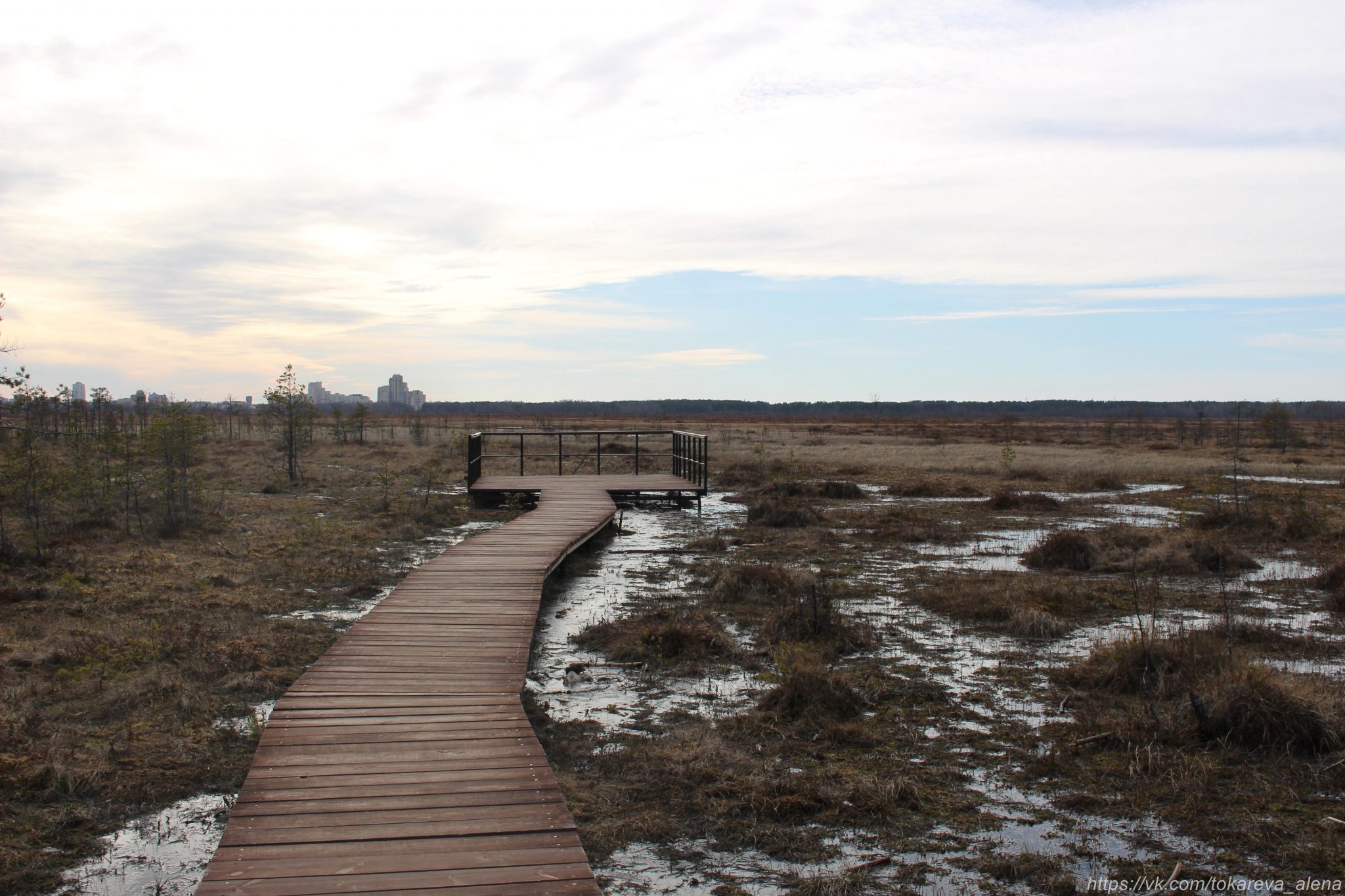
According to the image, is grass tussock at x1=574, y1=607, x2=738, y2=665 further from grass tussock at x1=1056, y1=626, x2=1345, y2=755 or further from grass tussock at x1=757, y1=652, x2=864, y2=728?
grass tussock at x1=1056, y1=626, x2=1345, y2=755

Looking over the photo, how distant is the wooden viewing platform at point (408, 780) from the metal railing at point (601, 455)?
8.72m

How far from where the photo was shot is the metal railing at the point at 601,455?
63.6 feet

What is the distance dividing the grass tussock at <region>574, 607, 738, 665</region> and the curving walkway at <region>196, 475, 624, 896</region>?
0.83m

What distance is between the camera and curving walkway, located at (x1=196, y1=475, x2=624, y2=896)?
12.5 ft

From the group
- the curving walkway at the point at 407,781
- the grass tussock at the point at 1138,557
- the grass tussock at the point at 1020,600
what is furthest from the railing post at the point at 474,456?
the grass tussock at the point at 1138,557

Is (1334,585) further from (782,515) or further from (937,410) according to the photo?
(937,410)

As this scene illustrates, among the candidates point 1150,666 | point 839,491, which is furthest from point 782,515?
point 1150,666

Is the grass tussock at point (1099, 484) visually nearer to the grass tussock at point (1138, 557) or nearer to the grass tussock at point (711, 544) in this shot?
the grass tussock at point (1138, 557)

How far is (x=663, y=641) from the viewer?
27.4ft

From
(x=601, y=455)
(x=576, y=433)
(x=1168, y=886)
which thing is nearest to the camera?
(x=1168, y=886)

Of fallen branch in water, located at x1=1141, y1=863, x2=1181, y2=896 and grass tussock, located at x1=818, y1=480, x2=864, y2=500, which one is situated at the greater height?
grass tussock, located at x1=818, y1=480, x2=864, y2=500

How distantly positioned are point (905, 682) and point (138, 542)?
11.0 m

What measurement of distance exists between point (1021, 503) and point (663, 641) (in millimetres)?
14309

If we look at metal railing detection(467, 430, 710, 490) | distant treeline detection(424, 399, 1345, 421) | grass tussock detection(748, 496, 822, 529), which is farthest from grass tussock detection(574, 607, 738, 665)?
distant treeline detection(424, 399, 1345, 421)
